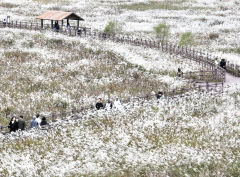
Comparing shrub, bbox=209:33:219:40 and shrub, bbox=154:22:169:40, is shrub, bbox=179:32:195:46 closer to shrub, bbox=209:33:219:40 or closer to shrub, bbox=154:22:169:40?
shrub, bbox=154:22:169:40

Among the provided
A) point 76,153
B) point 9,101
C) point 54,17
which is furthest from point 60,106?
point 54,17

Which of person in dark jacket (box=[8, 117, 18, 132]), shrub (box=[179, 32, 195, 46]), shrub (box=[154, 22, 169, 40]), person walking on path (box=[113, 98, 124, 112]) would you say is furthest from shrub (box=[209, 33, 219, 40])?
person in dark jacket (box=[8, 117, 18, 132])

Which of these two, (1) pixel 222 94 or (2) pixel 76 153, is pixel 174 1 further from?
(2) pixel 76 153

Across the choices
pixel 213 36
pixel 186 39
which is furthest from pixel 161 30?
pixel 213 36

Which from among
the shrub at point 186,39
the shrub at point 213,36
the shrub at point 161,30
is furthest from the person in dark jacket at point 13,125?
the shrub at point 213,36

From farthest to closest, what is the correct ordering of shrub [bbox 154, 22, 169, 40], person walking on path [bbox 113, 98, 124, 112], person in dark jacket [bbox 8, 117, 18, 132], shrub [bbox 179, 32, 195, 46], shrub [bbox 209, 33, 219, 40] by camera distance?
shrub [bbox 209, 33, 219, 40] < shrub [bbox 154, 22, 169, 40] < shrub [bbox 179, 32, 195, 46] < person walking on path [bbox 113, 98, 124, 112] < person in dark jacket [bbox 8, 117, 18, 132]

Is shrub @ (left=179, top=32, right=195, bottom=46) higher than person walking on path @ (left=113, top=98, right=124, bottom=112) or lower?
higher

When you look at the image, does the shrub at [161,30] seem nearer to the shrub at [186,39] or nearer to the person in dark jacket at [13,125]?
the shrub at [186,39]

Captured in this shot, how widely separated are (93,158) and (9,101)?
14.2 metres

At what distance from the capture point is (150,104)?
30.6 metres

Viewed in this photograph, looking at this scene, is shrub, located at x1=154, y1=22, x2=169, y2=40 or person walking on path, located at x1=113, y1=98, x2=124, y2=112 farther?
shrub, located at x1=154, y1=22, x2=169, y2=40

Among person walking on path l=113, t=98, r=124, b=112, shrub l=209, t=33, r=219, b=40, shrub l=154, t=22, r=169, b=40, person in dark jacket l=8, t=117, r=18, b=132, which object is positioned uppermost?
shrub l=154, t=22, r=169, b=40

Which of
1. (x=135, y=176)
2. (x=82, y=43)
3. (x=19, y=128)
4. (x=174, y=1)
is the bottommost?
(x=135, y=176)

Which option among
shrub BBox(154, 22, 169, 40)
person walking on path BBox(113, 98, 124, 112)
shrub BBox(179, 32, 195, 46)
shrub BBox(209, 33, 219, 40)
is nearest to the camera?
person walking on path BBox(113, 98, 124, 112)
